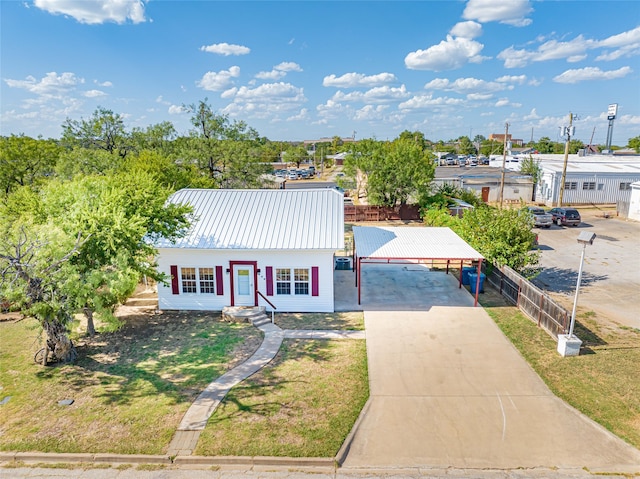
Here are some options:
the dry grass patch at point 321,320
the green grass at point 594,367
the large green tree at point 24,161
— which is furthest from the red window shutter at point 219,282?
the large green tree at point 24,161

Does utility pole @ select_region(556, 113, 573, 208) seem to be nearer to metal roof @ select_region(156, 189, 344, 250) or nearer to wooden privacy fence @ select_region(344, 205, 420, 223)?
wooden privacy fence @ select_region(344, 205, 420, 223)

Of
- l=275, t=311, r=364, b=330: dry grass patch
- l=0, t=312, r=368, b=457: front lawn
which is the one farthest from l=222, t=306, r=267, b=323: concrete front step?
l=275, t=311, r=364, b=330: dry grass patch

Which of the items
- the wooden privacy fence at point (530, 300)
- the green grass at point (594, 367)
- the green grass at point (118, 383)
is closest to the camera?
the green grass at point (118, 383)

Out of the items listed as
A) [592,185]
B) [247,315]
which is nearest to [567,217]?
[592,185]

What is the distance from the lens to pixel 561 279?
914 inches

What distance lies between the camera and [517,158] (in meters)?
72.2

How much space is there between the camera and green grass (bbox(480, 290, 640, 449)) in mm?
11508

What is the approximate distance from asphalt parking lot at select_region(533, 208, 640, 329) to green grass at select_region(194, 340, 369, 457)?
472 inches

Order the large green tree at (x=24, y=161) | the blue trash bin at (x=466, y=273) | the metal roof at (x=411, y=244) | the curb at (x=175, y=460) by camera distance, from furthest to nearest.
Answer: the large green tree at (x=24, y=161) → the blue trash bin at (x=466, y=273) → the metal roof at (x=411, y=244) → the curb at (x=175, y=460)

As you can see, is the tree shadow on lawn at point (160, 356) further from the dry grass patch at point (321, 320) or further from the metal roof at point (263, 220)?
the metal roof at point (263, 220)

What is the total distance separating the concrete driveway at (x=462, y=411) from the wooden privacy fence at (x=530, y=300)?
1935 millimetres

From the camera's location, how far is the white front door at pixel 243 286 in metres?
18.8

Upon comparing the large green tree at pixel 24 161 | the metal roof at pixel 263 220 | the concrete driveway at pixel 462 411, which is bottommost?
the concrete driveway at pixel 462 411

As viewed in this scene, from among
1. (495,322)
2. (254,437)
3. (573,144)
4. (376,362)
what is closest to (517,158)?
(573,144)
